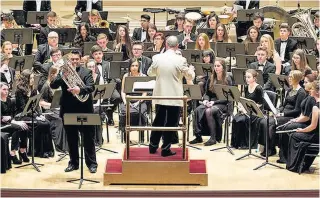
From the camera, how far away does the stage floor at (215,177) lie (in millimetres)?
8820

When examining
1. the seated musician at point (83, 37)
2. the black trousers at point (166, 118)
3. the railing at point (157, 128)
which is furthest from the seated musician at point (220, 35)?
the railing at point (157, 128)

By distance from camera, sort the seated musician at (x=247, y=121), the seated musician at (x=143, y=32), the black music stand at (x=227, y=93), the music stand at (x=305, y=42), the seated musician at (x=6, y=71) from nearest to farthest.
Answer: the black music stand at (x=227, y=93) < the seated musician at (x=247, y=121) < the seated musician at (x=6, y=71) < the music stand at (x=305, y=42) < the seated musician at (x=143, y=32)

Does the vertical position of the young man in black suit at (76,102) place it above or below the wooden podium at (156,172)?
above

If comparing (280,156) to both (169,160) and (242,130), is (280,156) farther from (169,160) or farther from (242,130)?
(169,160)

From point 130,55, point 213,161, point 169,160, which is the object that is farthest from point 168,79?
point 130,55

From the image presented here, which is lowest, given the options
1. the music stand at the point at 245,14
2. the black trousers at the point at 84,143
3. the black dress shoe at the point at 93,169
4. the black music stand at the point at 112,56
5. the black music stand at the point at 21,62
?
the black dress shoe at the point at 93,169

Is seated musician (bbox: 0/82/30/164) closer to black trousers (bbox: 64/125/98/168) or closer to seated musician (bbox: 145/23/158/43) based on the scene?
black trousers (bbox: 64/125/98/168)

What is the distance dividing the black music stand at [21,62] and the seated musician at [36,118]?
4.60 feet

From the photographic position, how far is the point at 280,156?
386 inches

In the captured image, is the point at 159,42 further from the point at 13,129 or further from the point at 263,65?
the point at 13,129

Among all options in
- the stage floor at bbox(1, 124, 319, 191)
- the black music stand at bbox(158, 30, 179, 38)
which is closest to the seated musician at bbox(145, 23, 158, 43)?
the black music stand at bbox(158, 30, 179, 38)

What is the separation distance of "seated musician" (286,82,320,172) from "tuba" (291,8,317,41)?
335 centimetres

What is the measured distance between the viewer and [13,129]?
946 centimetres

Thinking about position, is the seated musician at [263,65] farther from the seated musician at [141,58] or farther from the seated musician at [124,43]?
the seated musician at [124,43]
